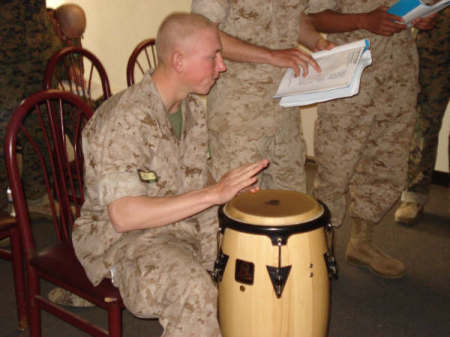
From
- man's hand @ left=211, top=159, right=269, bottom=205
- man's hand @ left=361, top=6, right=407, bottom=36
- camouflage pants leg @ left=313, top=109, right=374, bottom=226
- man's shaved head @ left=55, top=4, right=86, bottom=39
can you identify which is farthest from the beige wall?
man's hand @ left=211, top=159, right=269, bottom=205

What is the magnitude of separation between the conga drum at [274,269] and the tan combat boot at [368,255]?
39.6 inches

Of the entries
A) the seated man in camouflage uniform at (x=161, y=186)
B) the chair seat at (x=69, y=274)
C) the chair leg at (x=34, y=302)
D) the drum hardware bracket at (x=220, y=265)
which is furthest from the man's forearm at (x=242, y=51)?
the chair leg at (x=34, y=302)

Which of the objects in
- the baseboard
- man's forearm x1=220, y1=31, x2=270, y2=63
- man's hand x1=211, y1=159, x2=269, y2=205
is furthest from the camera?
the baseboard

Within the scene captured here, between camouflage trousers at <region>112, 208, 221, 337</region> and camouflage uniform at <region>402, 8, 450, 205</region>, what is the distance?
192 centimetres

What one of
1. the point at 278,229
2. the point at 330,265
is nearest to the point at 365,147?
the point at 330,265

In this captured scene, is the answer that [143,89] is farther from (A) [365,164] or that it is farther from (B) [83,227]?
(A) [365,164]

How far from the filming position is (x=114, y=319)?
1109mm

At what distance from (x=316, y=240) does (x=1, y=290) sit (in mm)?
1465

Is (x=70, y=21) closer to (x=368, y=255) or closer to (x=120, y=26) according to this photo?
(x=120, y=26)

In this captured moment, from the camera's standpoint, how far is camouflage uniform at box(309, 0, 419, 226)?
1.73m

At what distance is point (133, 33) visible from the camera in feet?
14.2

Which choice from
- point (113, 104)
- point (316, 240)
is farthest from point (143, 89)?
point (316, 240)

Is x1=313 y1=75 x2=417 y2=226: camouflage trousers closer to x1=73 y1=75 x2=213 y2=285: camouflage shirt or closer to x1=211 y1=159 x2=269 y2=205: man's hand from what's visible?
x1=73 y1=75 x2=213 y2=285: camouflage shirt

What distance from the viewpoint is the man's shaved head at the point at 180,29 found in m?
1.13
